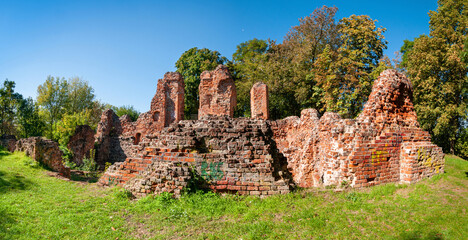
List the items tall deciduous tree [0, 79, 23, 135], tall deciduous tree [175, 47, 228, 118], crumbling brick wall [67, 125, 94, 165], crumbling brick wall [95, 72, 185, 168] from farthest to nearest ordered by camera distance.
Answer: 1. tall deciduous tree [175, 47, 228, 118]
2. tall deciduous tree [0, 79, 23, 135]
3. crumbling brick wall [95, 72, 185, 168]
4. crumbling brick wall [67, 125, 94, 165]

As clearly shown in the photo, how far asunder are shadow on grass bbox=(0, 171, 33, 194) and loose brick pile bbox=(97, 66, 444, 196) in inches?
82.5

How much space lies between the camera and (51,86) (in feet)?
111

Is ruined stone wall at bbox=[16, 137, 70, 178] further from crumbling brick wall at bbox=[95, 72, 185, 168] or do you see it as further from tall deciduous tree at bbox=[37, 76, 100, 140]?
tall deciduous tree at bbox=[37, 76, 100, 140]

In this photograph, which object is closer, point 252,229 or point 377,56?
point 252,229

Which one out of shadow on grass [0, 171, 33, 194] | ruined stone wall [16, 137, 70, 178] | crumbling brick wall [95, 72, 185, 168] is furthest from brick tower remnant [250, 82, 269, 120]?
shadow on grass [0, 171, 33, 194]

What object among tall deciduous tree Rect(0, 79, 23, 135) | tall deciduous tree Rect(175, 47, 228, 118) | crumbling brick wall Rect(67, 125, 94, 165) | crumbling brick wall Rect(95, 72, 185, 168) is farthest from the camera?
tall deciduous tree Rect(175, 47, 228, 118)

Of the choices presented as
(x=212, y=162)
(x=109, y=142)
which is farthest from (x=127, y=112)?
(x=212, y=162)

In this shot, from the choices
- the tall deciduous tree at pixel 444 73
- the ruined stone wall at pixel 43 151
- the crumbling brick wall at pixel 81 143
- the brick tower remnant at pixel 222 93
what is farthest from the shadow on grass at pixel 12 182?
the tall deciduous tree at pixel 444 73

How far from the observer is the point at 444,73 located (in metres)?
18.0

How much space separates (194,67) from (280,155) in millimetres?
24450

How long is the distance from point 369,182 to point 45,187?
8.84 meters

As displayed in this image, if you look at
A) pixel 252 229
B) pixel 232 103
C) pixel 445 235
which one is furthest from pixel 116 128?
pixel 445 235

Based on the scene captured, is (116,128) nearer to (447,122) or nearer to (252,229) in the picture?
(252,229)

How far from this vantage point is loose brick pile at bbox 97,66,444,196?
233 inches
